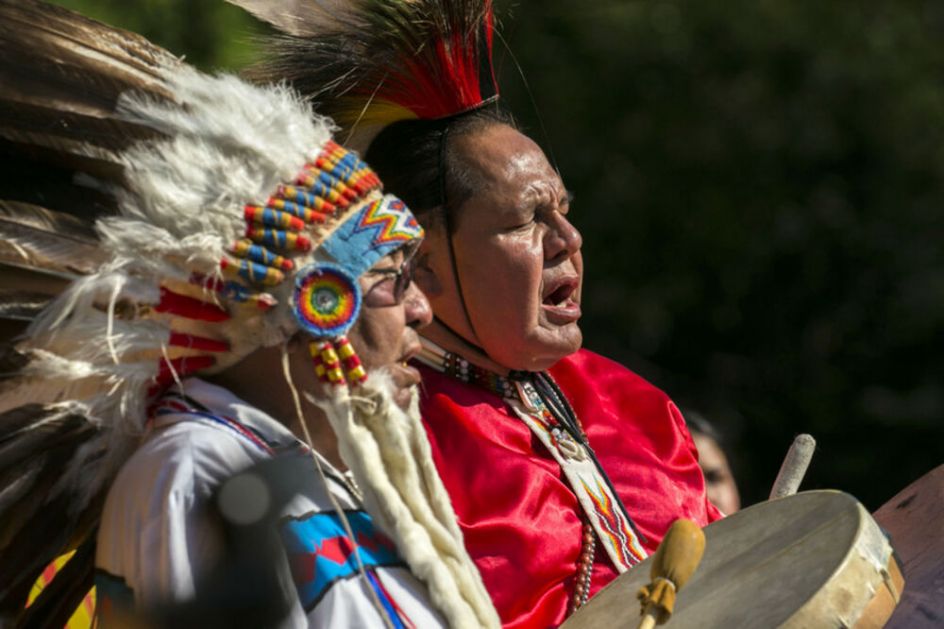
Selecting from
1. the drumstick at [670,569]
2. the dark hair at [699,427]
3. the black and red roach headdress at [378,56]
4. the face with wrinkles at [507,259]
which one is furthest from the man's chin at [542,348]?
the dark hair at [699,427]

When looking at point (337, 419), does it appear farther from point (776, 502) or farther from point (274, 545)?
point (776, 502)

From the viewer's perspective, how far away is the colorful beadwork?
8.18 ft

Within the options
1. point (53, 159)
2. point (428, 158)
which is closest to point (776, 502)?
point (428, 158)

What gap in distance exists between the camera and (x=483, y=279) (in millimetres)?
3373

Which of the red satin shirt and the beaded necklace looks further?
the beaded necklace

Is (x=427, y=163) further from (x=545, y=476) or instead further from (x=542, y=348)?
(x=545, y=476)

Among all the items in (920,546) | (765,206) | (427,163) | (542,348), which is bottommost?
(765,206)

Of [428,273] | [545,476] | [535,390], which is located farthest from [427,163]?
[545,476]

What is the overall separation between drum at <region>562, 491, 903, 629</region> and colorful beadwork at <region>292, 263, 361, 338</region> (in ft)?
2.45

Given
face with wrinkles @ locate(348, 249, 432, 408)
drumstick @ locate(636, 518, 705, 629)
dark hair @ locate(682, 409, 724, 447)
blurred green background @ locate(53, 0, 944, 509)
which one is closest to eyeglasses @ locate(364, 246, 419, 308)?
face with wrinkles @ locate(348, 249, 432, 408)

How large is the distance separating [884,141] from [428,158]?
4.02 metres

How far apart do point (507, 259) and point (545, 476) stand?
19.0 inches

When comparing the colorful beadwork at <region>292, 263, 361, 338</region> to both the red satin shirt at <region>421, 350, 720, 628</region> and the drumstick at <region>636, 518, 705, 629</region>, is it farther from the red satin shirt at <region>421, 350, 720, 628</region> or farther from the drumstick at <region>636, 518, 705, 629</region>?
the red satin shirt at <region>421, 350, 720, 628</region>

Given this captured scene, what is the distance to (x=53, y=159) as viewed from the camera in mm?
2479
